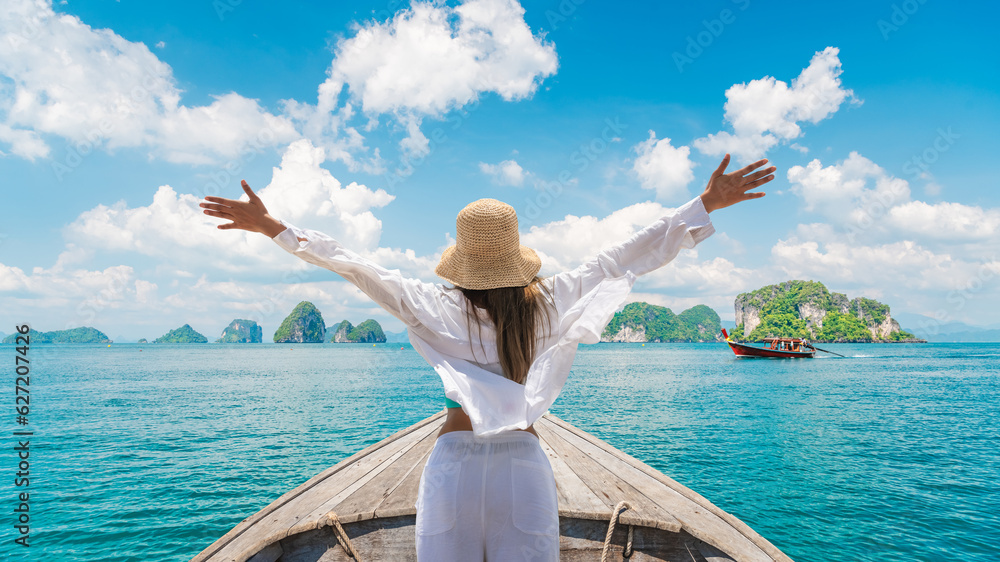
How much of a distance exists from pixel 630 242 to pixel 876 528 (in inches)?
377

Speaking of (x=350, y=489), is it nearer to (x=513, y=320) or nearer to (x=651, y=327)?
(x=513, y=320)

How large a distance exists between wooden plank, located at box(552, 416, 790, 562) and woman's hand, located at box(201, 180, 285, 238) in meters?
3.17

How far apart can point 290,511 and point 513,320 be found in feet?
10.0

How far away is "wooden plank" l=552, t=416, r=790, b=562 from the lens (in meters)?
3.17

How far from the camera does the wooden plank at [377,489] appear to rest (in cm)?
333

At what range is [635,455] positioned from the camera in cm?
1275

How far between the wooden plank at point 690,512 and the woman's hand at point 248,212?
10.4 feet

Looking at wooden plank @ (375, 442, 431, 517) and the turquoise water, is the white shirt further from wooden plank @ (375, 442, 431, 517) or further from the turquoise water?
the turquoise water

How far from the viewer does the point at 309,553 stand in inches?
128

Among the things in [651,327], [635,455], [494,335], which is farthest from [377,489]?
[651,327]

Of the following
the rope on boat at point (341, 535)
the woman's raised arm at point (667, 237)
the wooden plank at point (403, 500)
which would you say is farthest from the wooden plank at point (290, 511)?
the woman's raised arm at point (667, 237)

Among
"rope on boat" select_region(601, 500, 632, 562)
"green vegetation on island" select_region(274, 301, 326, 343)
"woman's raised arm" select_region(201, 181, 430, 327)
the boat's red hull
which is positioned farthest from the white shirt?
"green vegetation on island" select_region(274, 301, 326, 343)

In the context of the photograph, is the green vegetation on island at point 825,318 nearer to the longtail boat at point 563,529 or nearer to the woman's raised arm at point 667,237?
the longtail boat at point 563,529

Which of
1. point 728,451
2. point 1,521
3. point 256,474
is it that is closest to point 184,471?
point 256,474
